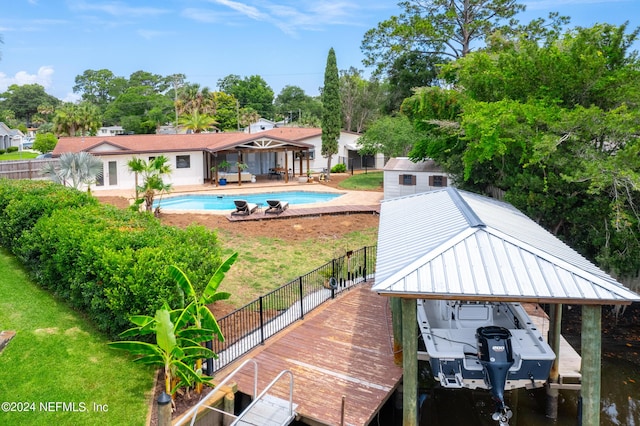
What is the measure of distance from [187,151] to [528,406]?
1190 inches

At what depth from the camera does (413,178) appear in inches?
1047

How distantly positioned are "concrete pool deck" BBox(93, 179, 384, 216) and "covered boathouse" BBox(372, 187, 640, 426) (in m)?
15.9

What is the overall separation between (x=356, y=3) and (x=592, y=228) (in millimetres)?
44152

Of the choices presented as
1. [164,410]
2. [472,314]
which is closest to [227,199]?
[472,314]

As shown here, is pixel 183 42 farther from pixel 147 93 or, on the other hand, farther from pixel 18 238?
pixel 18 238

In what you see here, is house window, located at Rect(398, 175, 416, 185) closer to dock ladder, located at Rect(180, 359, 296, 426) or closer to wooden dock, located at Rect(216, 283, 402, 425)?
wooden dock, located at Rect(216, 283, 402, 425)

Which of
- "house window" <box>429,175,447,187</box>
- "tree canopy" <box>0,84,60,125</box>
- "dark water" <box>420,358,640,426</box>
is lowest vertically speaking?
"dark water" <box>420,358,640,426</box>

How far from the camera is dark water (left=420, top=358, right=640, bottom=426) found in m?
9.06

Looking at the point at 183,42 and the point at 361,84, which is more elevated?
the point at 183,42

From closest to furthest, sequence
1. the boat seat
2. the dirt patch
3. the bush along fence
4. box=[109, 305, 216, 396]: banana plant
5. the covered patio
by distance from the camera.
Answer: box=[109, 305, 216, 396]: banana plant
the boat seat
the bush along fence
the dirt patch
the covered patio

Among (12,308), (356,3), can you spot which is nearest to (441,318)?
(12,308)

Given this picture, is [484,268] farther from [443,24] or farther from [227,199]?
[443,24]

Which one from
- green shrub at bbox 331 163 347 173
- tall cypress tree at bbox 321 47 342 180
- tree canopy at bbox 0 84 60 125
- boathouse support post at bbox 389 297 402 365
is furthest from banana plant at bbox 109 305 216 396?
tree canopy at bbox 0 84 60 125

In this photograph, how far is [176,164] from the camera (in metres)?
34.8
